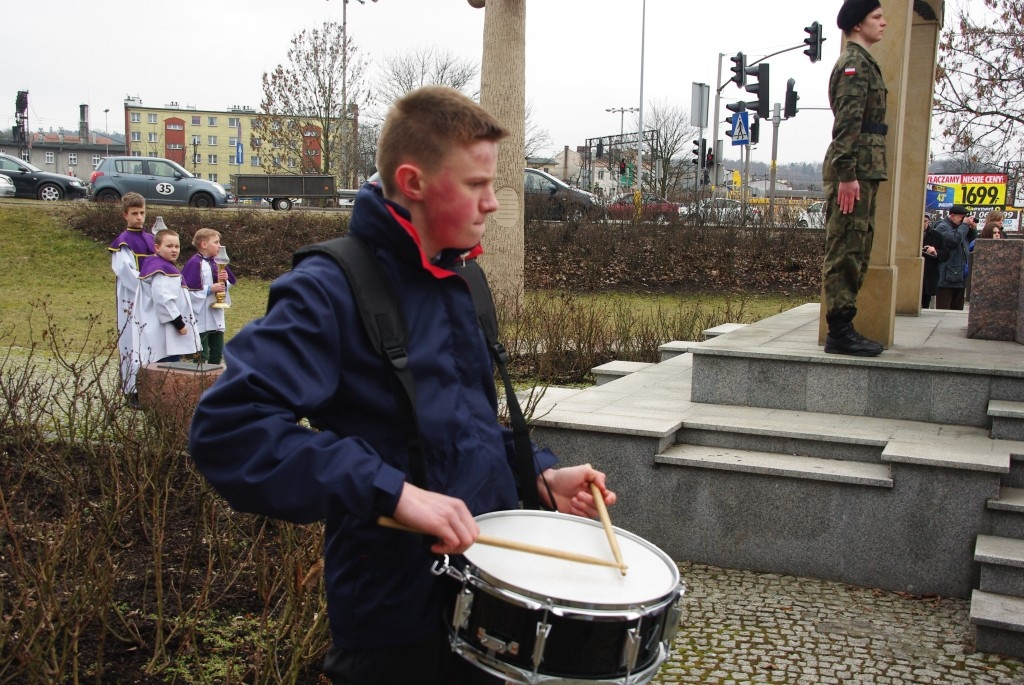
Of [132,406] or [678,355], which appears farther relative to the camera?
[678,355]

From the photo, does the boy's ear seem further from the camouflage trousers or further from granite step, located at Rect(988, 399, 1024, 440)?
the camouflage trousers

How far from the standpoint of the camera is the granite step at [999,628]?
171 inches

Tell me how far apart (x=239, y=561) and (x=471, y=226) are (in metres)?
2.75

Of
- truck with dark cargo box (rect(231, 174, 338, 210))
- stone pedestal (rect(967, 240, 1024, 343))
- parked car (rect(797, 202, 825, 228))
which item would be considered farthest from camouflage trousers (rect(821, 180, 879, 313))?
truck with dark cargo box (rect(231, 174, 338, 210))

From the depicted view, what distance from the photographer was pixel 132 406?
19.4 ft

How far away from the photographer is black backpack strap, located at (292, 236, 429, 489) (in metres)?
1.89

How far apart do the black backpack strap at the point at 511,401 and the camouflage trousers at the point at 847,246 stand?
4.56 m

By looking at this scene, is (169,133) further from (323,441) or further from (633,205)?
(323,441)

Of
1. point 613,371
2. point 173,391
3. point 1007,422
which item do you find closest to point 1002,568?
point 1007,422

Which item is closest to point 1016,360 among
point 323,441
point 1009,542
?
point 1009,542

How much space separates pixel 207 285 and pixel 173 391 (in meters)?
3.80

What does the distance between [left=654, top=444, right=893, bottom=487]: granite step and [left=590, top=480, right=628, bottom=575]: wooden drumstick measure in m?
3.32

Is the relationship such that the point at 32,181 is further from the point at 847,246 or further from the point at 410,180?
the point at 410,180

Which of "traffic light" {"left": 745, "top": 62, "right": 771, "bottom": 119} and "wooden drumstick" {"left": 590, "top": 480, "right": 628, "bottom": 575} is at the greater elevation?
"traffic light" {"left": 745, "top": 62, "right": 771, "bottom": 119}
